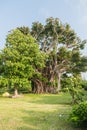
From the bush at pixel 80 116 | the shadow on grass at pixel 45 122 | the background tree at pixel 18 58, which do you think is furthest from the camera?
the background tree at pixel 18 58

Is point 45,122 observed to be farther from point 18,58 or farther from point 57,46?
point 57,46

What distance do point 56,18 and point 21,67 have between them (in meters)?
10.4

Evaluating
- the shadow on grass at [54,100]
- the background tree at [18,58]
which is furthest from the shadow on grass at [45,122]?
the background tree at [18,58]

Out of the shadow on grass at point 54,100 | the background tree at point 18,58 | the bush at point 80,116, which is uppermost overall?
the background tree at point 18,58

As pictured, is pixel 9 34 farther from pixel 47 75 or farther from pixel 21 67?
pixel 47 75

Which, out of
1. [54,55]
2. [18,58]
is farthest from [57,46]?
[18,58]

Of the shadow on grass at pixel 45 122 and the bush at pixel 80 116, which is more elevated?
the bush at pixel 80 116

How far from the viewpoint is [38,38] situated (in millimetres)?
34562

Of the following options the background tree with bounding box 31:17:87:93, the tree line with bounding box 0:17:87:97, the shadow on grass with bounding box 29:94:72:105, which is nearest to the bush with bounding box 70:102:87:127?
the shadow on grass with bounding box 29:94:72:105

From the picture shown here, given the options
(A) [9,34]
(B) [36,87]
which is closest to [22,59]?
(A) [9,34]

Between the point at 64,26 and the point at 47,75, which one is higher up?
the point at 64,26

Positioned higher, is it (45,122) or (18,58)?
(18,58)

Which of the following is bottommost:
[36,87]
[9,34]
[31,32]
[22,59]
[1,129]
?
[1,129]

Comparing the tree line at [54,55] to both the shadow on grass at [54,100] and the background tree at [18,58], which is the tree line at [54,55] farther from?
the shadow on grass at [54,100]
